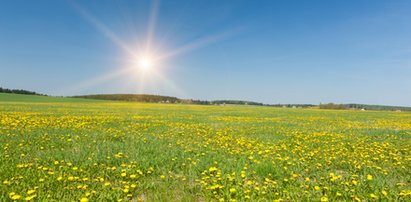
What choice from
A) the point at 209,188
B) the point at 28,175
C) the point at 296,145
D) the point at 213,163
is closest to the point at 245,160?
the point at 213,163

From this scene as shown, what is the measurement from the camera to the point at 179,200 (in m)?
3.73

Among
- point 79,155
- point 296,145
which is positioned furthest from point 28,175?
point 296,145

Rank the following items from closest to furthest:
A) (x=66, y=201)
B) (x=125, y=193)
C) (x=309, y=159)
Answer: (x=66, y=201) → (x=125, y=193) → (x=309, y=159)

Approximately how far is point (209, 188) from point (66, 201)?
2.32 m

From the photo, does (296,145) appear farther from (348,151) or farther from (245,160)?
(245,160)

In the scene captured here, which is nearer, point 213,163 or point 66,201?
point 66,201

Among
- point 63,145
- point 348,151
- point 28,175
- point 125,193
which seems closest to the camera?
point 125,193

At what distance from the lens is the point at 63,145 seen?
7145 millimetres

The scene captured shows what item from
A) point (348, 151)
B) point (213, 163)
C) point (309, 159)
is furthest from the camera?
point (348, 151)

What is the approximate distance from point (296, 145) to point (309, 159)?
1881 mm

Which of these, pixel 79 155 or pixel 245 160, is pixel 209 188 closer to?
pixel 245 160

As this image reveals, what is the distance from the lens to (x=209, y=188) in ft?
13.4

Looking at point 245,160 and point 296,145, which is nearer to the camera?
point 245,160

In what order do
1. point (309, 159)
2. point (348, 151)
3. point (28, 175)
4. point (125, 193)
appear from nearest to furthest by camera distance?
point (125, 193) < point (28, 175) < point (309, 159) < point (348, 151)
